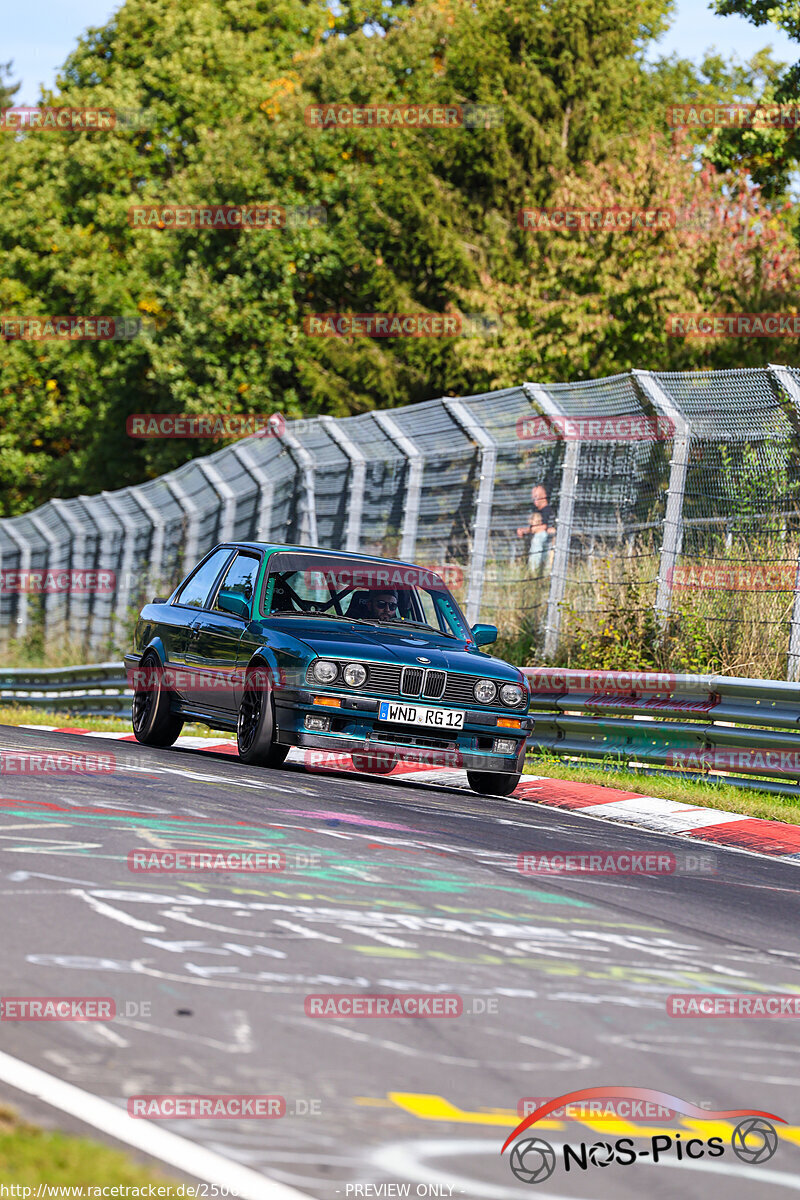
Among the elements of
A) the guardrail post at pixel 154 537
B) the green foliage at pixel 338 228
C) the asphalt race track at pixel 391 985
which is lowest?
the asphalt race track at pixel 391 985

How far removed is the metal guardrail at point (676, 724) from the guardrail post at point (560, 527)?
6.76 ft

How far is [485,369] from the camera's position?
30484 millimetres

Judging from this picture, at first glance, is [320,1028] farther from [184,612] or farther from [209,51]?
[209,51]

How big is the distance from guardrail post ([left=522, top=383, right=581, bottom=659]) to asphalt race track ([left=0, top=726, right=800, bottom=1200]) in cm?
726

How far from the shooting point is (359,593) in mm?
12266

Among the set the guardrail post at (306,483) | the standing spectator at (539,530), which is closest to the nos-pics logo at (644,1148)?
the standing spectator at (539,530)

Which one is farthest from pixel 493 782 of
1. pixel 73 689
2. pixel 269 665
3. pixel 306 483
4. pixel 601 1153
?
pixel 73 689

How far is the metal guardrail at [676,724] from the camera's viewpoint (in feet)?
37.3

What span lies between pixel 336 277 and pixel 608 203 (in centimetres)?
1035

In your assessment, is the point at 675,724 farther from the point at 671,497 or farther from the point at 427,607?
the point at 671,497

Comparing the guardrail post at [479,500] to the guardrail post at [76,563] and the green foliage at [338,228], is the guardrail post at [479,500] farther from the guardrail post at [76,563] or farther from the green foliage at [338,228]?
the guardrail post at [76,563]

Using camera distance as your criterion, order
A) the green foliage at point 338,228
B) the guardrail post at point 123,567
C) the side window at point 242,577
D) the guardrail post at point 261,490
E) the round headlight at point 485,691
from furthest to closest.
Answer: the green foliage at point 338,228 < the guardrail post at point 123,567 < the guardrail post at point 261,490 < the side window at point 242,577 < the round headlight at point 485,691

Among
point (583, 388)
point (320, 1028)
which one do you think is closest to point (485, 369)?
point (583, 388)

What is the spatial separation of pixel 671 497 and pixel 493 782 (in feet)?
13.1
